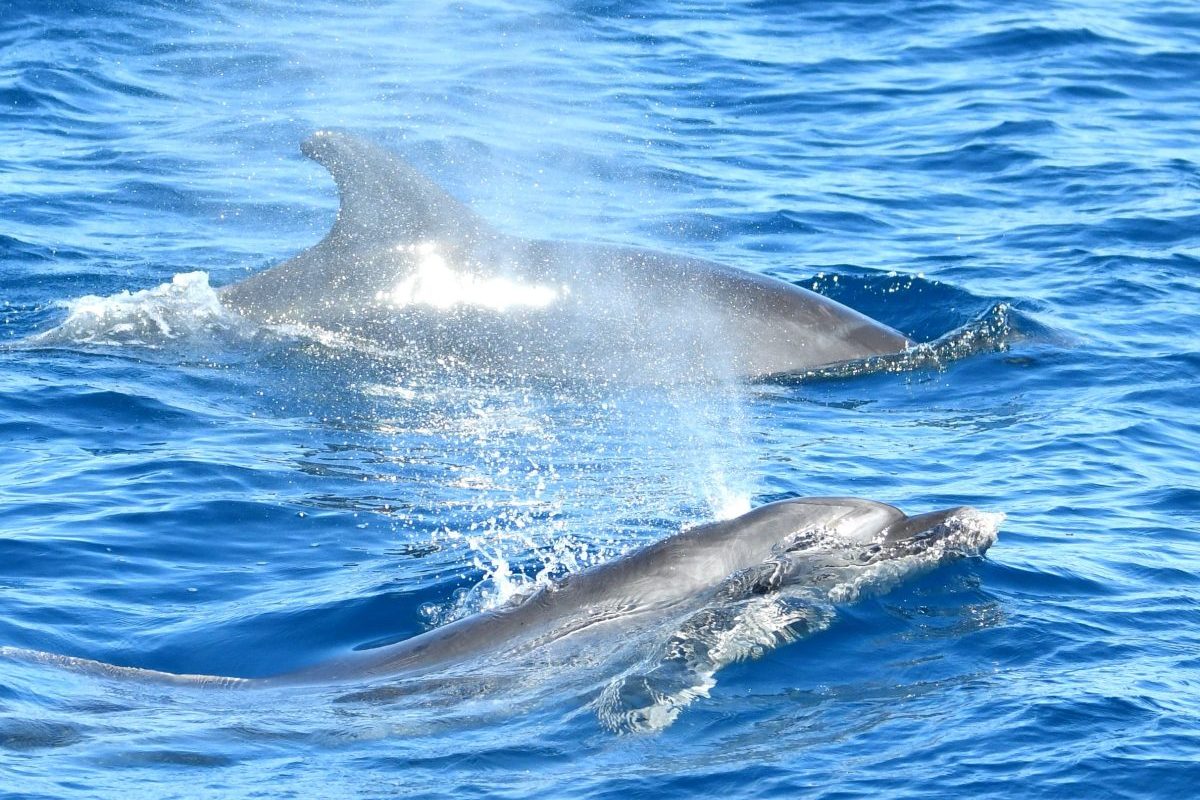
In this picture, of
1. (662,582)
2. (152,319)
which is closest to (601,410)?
(152,319)

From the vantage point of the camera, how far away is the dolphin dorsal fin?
1536cm

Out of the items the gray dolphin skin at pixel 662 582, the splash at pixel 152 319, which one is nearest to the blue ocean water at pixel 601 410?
the splash at pixel 152 319

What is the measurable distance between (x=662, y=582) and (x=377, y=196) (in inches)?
279

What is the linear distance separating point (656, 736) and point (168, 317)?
29.0 feet

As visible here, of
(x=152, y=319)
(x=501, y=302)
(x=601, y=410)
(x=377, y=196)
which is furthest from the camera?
(x=152, y=319)

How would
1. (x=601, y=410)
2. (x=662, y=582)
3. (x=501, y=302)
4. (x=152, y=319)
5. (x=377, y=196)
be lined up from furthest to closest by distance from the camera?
(x=152, y=319) < (x=501, y=302) < (x=377, y=196) < (x=601, y=410) < (x=662, y=582)

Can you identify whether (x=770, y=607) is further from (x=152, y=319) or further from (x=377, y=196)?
(x=152, y=319)

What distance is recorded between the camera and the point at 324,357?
15109 mm

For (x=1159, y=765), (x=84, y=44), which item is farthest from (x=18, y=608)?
(x=84, y=44)

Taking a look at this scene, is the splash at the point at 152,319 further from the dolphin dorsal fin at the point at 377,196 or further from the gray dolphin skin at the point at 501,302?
the dolphin dorsal fin at the point at 377,196

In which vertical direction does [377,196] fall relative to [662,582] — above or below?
above

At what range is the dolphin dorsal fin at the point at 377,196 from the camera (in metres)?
15.4

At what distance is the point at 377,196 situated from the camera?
50.6 ft

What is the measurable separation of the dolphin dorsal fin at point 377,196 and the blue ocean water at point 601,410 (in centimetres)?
118
